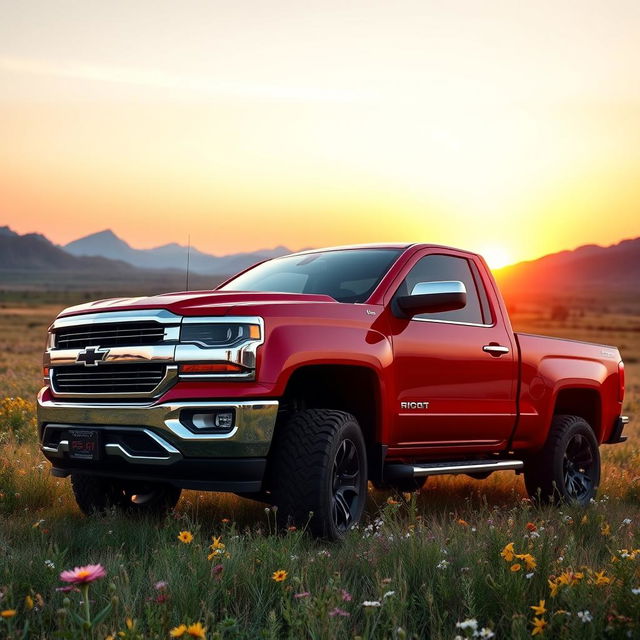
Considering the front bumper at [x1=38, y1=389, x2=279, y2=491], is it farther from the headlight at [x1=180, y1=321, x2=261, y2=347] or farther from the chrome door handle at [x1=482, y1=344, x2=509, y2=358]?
the chrome door handle at [x1=482, y1=344, x2=509, y2=358]

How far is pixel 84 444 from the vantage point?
5848 millimetres

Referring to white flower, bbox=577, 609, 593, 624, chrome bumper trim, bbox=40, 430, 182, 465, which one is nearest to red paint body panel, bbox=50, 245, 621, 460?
chrome bumper trim, bbox=40, 430, 182, 465

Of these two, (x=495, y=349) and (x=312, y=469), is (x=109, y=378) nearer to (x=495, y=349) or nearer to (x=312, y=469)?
(x=312, y=469)

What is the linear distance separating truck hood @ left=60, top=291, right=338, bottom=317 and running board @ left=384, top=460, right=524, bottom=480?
126 centimetres

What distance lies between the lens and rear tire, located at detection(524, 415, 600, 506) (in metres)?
8.15

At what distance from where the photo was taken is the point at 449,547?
475cm

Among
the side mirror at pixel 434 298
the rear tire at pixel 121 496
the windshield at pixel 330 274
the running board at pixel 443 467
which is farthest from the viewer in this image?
the rear tire at pixel 121 496

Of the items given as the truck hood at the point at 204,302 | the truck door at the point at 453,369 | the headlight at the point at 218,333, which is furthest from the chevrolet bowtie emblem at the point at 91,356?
the truck door at the point at 453,369

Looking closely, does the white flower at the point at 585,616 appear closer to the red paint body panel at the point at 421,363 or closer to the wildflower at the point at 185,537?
the wildflower at the point at 185,537

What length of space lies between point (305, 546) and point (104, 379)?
1.62 meters

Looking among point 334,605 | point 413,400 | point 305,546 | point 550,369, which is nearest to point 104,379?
point 305,546

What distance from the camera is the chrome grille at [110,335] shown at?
18.5ft

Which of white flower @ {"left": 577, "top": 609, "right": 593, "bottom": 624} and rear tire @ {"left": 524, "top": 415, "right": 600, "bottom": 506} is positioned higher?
white flower @ {"left": 577, "top": 609, "right": 593, "bottom": 624}

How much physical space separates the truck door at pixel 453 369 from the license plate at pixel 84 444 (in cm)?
197
